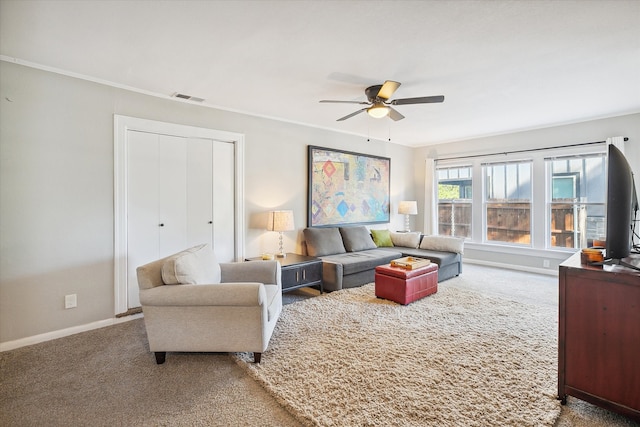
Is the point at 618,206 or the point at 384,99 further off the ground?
the point at 384,99

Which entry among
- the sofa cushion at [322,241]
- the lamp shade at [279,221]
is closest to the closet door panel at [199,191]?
the lamp shade at [279,221]

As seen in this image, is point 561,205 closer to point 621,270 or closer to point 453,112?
point 453,112

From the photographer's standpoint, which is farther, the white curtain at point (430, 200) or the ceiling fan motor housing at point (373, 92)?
the white curtain at point (430, 200)

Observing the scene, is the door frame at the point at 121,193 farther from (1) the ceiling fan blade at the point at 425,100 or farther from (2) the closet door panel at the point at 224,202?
(1) the ceiling fan blade at the point at 425,100

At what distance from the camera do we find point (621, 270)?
174cm

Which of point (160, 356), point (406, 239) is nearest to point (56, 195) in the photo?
point (160, 356)

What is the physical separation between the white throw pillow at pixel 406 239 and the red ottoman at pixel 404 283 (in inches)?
58.0

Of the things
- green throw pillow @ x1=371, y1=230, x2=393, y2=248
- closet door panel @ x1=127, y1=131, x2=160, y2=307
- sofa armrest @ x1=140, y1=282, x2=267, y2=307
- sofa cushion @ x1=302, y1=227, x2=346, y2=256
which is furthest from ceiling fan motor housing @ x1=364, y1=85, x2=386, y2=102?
green throw pillow @ x1=371, y1=230, x2=393, y2=248

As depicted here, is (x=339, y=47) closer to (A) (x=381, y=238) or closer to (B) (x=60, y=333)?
(B) (x=60, y=333)

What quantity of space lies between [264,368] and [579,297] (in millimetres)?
2079

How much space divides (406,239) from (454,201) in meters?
1.68

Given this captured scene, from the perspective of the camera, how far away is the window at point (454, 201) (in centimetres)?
629

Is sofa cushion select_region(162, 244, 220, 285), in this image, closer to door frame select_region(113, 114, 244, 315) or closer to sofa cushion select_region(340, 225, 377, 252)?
door frame select_region(113, 114, 244, 315)

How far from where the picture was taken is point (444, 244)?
5180mm
